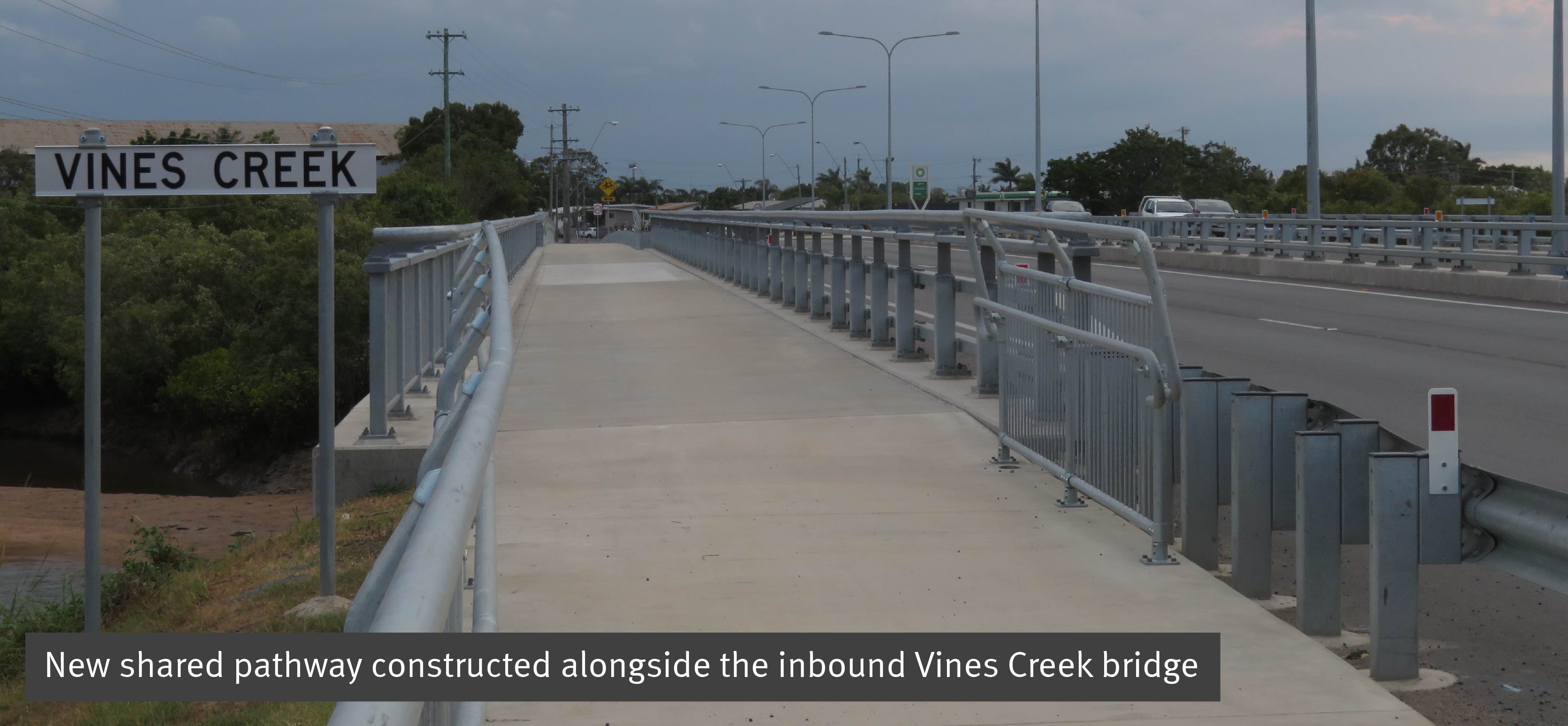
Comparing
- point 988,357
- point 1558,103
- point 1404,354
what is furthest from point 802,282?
point 1558,103

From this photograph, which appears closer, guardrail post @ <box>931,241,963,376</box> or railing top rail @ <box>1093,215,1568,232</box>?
guardrail post @ <box>931,241,963,376</box>

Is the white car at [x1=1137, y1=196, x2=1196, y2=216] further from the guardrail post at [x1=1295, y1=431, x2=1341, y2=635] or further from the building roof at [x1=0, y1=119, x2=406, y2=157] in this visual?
the building roof at [x1=0, y1=119, x2=406, y2=157]

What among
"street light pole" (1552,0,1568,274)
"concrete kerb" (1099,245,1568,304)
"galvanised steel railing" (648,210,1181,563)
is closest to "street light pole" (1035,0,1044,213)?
"concrete kerb" (1099,245,1568,304)

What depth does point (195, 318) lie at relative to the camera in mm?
56000

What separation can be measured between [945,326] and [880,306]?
2038mm

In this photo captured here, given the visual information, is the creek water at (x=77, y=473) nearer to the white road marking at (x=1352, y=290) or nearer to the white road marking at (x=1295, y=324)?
the white road marking at (x=1352, y=290)

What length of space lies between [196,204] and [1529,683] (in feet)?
261

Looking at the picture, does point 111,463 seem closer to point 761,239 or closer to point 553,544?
point 761,239

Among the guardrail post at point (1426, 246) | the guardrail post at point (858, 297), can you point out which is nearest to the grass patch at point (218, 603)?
the guardrail post at point (858, 297)

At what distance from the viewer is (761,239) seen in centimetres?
2084

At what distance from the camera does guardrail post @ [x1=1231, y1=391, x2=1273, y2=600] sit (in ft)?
17.7

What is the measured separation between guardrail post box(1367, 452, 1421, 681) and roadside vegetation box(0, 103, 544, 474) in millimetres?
41870

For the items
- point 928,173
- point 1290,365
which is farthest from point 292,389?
point 1290,365

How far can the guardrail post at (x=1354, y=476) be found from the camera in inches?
194
